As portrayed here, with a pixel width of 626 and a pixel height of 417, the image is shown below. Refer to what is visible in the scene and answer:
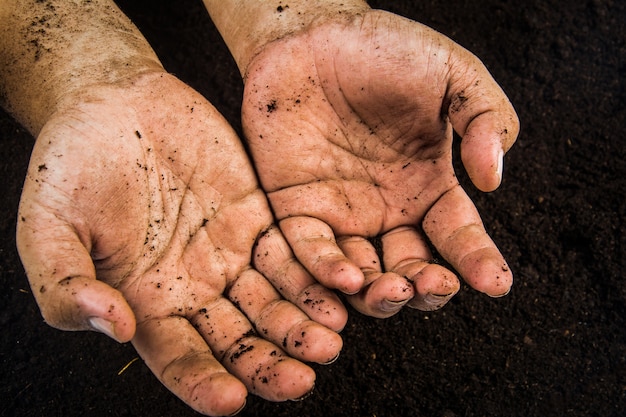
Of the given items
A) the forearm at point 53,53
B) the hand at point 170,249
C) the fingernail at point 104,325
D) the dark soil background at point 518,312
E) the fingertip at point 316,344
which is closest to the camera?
the fingernail at point 104,325

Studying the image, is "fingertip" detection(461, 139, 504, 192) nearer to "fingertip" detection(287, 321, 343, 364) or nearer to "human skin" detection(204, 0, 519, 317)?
"human skin" detection(204, 0, 519, 317)

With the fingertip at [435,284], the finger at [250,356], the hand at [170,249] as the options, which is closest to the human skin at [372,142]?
the fingertip at [435,284]

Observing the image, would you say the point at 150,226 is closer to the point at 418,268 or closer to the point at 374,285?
the point at 374,285

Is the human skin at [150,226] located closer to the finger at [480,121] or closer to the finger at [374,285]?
the finger at [374,285]

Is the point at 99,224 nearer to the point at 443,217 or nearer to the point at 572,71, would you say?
the point at 443,217

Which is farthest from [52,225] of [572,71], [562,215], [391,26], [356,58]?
[572,71]

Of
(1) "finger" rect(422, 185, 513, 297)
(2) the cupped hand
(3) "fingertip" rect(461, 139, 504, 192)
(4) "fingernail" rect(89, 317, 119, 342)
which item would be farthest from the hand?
(3) "fingertip" rect(461, 139, 504, 192)

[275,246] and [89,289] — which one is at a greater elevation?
[89,289]

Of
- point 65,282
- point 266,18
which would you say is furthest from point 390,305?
point 266,18
